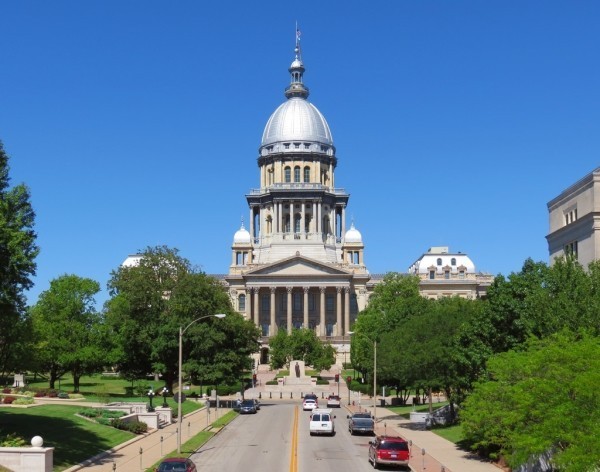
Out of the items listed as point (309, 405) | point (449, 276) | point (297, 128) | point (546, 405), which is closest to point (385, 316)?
point (309, 405)

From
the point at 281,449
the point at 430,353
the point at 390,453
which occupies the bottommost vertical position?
the point at 281,449

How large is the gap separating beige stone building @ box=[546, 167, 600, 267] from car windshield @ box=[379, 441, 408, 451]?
25021mm

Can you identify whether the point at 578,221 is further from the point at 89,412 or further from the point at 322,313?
the point at 322,313

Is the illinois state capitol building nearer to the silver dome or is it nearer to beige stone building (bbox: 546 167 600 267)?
the silver dome

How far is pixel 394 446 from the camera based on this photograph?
38.8 meters

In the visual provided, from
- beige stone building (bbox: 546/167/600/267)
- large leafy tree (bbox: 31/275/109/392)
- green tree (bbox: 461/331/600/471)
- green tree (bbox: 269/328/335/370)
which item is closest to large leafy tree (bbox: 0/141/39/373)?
green tree (bbox: 461/331/600/471)

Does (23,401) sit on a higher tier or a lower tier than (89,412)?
higher

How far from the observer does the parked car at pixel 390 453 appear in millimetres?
38344

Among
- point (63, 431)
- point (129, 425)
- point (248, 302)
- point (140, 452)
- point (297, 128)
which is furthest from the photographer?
point (297, 128)

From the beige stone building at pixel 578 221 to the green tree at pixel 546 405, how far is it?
75.9 ft

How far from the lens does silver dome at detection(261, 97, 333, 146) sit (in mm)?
170250

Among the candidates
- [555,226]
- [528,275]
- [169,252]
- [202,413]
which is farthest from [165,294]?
[528,275]

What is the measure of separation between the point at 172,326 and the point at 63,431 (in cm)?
3757

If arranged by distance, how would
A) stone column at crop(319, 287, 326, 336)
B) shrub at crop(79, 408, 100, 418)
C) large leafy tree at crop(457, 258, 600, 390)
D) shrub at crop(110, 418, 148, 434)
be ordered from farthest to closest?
stone column at crop(319, 287, 326, 336)
shrub at crop(79, 408, 100, 418)
shrub at crop(110, 418, 148, 434)
large leafy tree at crop(457, 258, 600, 390)
